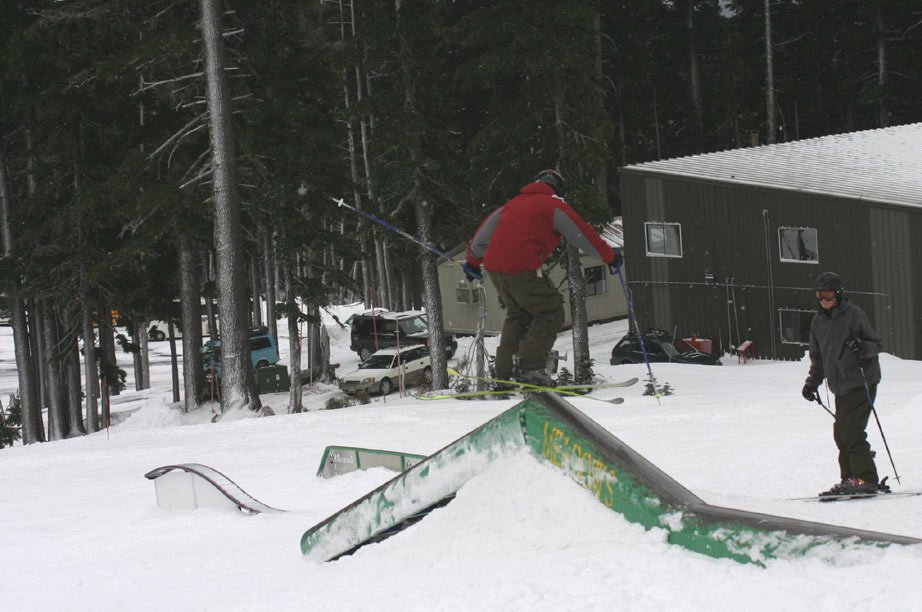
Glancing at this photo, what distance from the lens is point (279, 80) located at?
60.8 feet

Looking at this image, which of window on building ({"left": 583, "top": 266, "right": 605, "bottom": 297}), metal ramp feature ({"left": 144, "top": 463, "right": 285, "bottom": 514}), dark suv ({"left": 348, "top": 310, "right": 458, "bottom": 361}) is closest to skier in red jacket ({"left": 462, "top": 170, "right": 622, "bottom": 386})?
metal ramp feature ({"left": 144, "top": 463, "right": 285, "bottom": 514})

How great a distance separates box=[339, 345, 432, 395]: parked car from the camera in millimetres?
26594

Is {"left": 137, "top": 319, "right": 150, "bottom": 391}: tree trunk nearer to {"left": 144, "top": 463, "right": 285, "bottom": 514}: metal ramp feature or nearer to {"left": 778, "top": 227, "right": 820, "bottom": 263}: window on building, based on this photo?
{"left": 778, "top": 227, "right": 820, "bottom": 263}: window on building

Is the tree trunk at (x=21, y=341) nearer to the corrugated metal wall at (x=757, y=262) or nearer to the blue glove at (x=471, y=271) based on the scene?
the corrugated metal wall at (x=757, y=262)

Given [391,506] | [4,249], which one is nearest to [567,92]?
[4,249]

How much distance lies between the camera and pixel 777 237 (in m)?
25.4

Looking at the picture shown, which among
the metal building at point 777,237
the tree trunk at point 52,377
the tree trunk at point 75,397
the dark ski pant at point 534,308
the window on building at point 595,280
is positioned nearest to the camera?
the dark ski pant at point 534,308

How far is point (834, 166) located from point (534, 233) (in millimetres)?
23426

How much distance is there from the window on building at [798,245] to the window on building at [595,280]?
1195 cm

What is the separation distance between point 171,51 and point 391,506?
13.3m

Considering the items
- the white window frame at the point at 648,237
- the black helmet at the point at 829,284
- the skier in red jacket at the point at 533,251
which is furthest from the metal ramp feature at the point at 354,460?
the white window frame at the point at 648,237

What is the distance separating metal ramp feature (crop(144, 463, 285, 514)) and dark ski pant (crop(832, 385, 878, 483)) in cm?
438

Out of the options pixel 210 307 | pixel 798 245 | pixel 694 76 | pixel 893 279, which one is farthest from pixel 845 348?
pixel 694 76

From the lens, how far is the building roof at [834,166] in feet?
78.6
